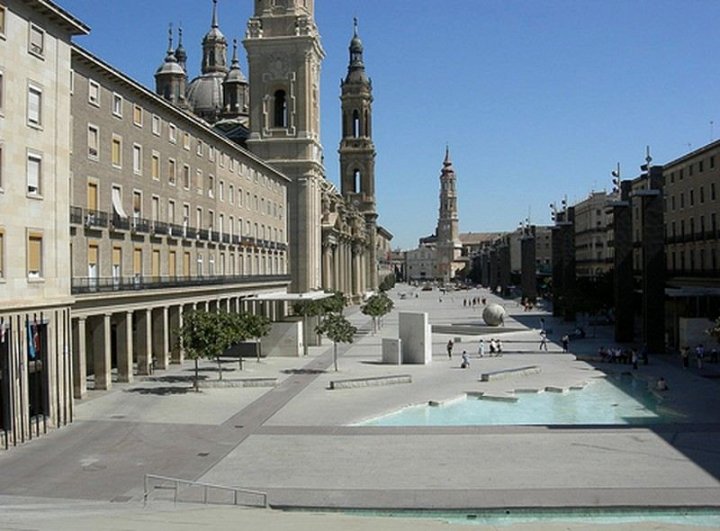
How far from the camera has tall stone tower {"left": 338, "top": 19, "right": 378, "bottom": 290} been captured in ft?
533

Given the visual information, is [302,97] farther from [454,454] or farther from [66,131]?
[454,454]

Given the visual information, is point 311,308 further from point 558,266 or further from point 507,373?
point 558,266

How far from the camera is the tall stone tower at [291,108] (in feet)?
307

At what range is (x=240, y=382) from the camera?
4097 centimetres

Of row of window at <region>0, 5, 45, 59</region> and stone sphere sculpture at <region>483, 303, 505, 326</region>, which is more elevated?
row of window at <region>0, 5, 45, 59</region>

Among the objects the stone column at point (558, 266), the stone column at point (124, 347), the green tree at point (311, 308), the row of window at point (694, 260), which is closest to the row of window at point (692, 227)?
the row of window at point (694, 260)

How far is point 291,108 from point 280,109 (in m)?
2.29

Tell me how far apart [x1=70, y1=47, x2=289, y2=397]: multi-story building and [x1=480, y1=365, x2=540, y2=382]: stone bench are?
1704cm

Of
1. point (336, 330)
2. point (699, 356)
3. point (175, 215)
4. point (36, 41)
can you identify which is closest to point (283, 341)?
point (336, 330)

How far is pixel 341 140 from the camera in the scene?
164m

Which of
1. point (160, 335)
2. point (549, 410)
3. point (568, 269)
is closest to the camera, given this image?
point (549, 410)

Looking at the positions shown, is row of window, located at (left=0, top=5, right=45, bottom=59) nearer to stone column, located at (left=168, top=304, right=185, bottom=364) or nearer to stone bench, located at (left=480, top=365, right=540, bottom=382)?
stone column, located at (left=168, top=304, right=185, bottom=364)

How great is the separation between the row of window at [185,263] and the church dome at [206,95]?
178 feet

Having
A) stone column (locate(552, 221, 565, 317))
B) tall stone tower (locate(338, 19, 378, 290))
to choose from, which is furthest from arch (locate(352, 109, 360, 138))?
stone column (locate(552, 221, 565, 317))
